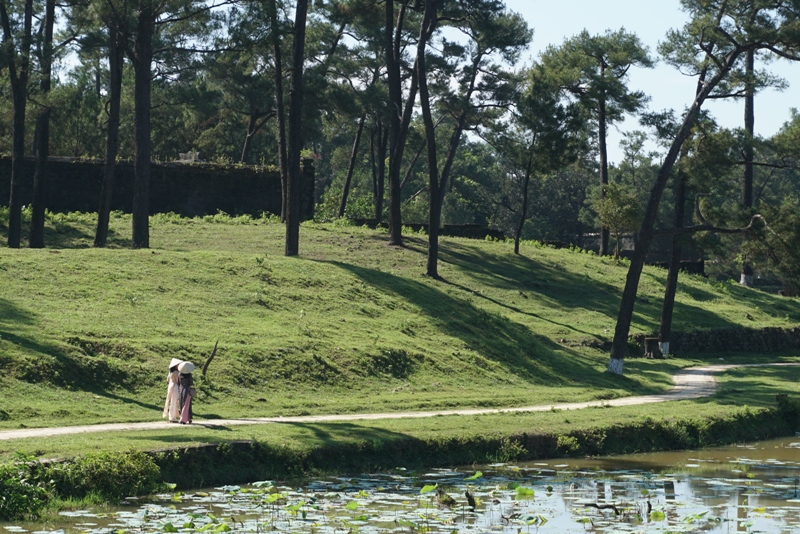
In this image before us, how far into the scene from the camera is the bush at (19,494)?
13.4m

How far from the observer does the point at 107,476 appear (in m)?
14.9

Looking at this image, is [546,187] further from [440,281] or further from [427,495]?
[427,495]

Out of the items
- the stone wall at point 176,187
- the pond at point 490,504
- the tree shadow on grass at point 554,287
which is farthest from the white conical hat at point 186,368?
the stone wall at point 176,187

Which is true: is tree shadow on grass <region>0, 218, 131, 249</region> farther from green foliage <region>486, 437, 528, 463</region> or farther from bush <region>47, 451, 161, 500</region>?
bush <region>47, 451, 161, 500</region>

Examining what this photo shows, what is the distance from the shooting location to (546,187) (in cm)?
9719

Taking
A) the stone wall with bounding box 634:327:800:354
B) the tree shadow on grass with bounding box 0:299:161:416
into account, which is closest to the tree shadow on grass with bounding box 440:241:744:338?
the stone wall with bounding box 634:327:800:354

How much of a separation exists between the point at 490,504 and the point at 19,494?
20.2 feet

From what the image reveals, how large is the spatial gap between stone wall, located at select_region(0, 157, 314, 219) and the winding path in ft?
72.5

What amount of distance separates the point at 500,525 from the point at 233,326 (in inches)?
595

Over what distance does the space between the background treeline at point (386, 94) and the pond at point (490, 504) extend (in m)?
15.0

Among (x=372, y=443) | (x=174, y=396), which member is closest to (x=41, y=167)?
(x=174, y=396)

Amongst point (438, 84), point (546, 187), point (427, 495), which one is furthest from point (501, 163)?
point (427, 495)

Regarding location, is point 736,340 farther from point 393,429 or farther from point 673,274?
point 393,429

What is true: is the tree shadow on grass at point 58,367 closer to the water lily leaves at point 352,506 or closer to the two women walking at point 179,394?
the two women walking at point 179,394
